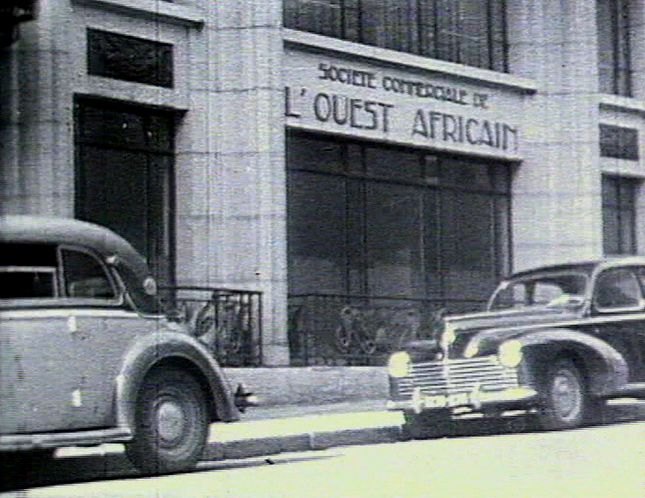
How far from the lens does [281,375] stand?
12.5ft

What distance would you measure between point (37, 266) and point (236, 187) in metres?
0.53

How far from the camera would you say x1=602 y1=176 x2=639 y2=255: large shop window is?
4.47 meters

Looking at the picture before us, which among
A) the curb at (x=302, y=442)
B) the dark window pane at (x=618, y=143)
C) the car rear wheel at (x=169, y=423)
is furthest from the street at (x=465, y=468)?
the dark window pane at (x=618, y=143)

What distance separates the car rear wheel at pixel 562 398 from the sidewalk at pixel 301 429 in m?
0.42

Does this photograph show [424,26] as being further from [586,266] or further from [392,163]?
[586,266]

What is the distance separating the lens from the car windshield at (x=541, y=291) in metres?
4.32

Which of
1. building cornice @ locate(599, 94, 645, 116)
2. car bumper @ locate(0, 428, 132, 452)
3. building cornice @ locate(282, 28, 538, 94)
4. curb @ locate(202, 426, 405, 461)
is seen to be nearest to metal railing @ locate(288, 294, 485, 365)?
curb @ locate(202, 426, 405, 461)

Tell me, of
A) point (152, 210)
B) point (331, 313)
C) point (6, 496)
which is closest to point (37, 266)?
point (152, 210)

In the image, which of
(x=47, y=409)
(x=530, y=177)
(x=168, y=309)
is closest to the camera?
(x=47, y=409)

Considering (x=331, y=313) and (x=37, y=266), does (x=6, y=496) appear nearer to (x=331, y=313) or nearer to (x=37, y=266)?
(x=37, y=266)

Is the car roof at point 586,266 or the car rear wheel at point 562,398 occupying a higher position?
the car roof at point 586,266

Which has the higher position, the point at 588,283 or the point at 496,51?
the point at 496,51

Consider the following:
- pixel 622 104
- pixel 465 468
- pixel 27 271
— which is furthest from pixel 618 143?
pixel 27 271

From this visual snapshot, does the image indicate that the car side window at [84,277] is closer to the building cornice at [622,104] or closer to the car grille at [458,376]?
the car grille at [458,376]
